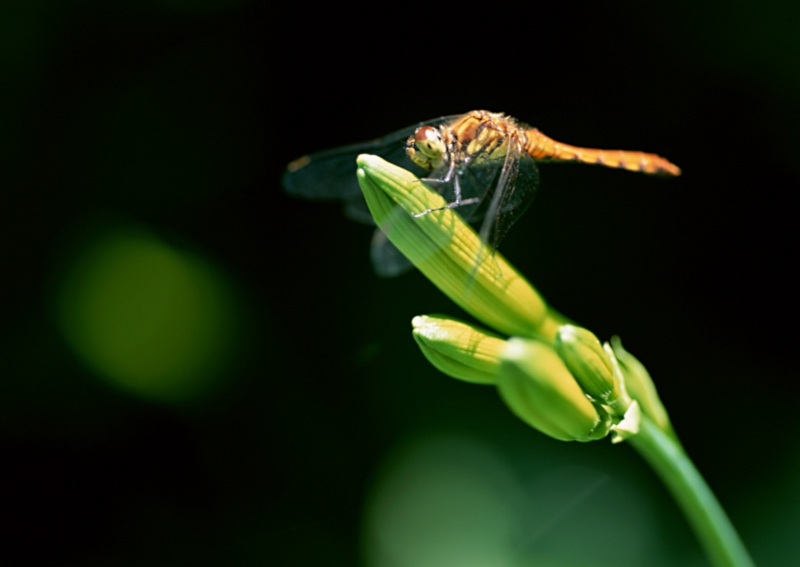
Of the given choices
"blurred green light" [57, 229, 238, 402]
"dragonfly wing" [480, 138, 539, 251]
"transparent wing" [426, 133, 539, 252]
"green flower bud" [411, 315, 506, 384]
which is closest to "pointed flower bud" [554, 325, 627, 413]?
"green flower bud" [411, 315, 506, 384]

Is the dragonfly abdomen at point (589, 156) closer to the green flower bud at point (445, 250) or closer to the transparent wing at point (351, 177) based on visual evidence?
the transparent wing at point (351, 177)

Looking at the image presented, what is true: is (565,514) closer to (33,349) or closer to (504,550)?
(504,550)

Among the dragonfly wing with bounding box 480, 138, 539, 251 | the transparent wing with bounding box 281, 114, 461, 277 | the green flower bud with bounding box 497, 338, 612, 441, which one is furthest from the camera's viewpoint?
the transparent wing with bounding box 281, 114, 461, 277

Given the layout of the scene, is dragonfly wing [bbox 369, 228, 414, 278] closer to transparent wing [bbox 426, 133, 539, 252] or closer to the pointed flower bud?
transparent wing [bbox 426, 133, 539, 252]

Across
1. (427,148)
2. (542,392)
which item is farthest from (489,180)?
(542,392)

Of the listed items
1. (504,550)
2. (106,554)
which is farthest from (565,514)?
(106,554)
